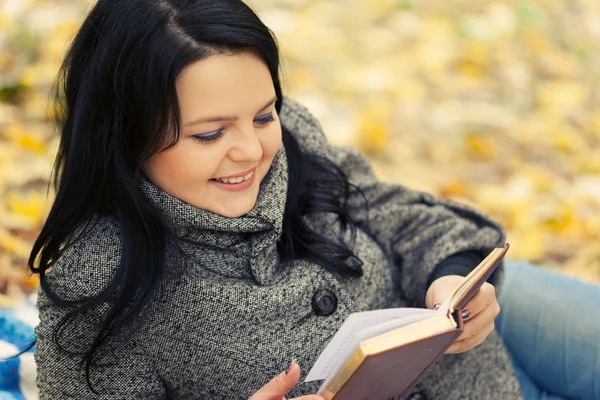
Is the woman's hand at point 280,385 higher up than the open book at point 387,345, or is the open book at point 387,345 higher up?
the open book at point 387,345

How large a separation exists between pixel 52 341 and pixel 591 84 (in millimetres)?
3088

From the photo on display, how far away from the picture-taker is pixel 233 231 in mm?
1392

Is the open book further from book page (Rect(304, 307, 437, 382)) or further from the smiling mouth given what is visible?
the smiling mouth

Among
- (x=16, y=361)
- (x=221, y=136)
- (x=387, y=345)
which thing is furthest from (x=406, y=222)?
(x=16, y=361)

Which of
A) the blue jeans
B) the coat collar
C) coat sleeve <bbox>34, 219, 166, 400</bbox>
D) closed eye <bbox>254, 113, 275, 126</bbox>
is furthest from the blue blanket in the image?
the blue jeans

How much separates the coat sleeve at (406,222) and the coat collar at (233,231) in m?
0.27

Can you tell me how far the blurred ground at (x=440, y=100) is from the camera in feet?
9.18

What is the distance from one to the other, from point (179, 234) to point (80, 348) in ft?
0.85

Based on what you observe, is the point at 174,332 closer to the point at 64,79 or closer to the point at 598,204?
the point at 64,79

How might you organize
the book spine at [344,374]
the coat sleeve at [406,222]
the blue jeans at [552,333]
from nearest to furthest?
the book spine at [344,374]
the coat sleeve at [406,222]
the blue jeans at [552,333]

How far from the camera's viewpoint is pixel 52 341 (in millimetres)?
1323

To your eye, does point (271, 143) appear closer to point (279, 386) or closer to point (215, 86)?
point (215, 86)

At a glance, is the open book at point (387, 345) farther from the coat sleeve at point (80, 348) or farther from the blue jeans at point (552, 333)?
the blue jeans at point (552, 333)

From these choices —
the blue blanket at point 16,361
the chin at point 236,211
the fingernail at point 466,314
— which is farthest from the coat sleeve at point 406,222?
the blue blanket at point 16,361
